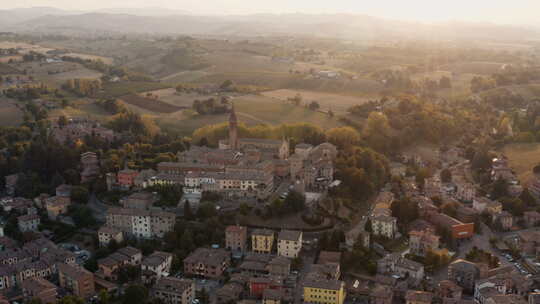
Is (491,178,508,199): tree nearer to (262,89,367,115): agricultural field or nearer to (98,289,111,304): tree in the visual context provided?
(262,89,367,115): agricultural field

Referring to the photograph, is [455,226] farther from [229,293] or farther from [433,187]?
[229,293]

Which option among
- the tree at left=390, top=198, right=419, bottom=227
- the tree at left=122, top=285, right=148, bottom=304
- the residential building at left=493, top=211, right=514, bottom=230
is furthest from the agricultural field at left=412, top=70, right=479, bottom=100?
the tree at left=122, top=285, right=148, bottom=304

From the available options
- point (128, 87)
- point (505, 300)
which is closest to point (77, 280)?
point (505, 300)

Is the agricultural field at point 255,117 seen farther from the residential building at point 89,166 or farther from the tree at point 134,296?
the tree at point 134,296

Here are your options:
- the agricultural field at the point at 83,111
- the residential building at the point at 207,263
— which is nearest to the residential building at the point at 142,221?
the residential building at the point at 207,263

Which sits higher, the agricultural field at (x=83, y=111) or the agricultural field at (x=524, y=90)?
the agricultural field at (x=524, y=90)

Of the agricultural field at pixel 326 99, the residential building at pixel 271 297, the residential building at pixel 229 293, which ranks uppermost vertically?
the agricultural field at pixel 326 99

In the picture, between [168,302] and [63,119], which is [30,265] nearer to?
[168,302]
